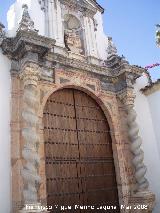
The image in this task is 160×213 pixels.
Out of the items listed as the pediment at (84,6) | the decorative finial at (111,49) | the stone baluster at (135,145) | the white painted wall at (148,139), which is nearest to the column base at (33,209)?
the stone baluster at (135,145)

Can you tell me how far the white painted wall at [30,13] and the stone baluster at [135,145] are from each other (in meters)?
3.47

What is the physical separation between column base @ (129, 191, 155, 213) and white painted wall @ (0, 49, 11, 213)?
3596mm

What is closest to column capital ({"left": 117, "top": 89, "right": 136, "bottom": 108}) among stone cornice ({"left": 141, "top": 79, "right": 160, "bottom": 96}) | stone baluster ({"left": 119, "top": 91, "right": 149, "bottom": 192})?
stone baluster ({"left": 119, "top": 91, "right": 149, "bottom": 192})

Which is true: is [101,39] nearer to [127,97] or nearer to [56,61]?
[127,97]

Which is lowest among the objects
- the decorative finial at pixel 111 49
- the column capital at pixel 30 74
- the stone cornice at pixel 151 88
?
the column capital at pixel 30 74

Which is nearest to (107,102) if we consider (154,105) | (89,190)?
(154,105)

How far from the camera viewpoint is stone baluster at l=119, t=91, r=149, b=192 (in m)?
8.16

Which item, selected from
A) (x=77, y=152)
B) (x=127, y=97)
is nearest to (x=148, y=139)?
(x=127, y=97)

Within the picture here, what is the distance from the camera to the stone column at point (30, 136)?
6.07 m

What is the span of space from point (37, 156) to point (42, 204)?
1117 millimetres

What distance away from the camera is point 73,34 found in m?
9.52

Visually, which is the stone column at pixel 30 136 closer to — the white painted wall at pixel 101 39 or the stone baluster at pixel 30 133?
the stone baluster at pixel 30 133

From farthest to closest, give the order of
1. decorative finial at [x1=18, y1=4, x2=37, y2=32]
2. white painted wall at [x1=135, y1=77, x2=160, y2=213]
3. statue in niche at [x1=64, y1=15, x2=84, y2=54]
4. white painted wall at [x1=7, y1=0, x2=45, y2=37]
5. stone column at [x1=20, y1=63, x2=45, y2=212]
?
1. statue in niche at [x1=64, y1=15, x2=84, y2=54]
2. white painted wall at [x1=135, y1=77, x2=160, y2=213]
3. white painted wall at [x1=7, y1=0, x2=45, y2=37]
4. decorative finial at [x1=18, y1=4, x2=37, y2=32]
5. stone column at [x1=20, y1=63, x2=45, y2=212]

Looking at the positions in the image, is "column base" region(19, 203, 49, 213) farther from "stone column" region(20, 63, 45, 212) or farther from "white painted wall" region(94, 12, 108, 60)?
"white painted wall" region(94, 12, 108, 60)
